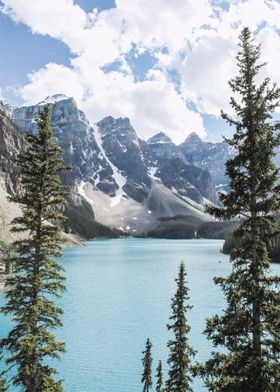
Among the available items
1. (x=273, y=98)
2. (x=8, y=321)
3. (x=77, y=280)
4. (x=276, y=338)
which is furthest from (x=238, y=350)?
(x=77, y=280)

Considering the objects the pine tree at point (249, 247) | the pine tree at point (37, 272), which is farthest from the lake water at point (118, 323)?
the pine tree at point (249, 247)

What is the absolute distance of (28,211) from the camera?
77.2 ft

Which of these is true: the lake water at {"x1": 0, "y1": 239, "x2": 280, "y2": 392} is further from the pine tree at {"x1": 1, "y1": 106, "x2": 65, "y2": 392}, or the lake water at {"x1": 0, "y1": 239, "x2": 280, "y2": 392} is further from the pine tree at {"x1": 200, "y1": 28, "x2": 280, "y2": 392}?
the pine tree at {"x1": 200, "y1": 28, "x2": 280, "y2": 392}

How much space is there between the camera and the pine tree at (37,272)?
2195 cm

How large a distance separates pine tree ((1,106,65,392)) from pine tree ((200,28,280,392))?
9.64 meters

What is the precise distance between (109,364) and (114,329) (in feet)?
47.9

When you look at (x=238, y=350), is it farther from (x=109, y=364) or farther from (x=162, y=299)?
(x=162, y=299)

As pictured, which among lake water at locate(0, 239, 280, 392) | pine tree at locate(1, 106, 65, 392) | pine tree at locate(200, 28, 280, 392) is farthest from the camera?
lake water at locate(0, 239, 280, 392)

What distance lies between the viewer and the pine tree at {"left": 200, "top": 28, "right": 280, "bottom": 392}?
54.2 feet

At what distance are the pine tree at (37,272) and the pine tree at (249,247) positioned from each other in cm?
964

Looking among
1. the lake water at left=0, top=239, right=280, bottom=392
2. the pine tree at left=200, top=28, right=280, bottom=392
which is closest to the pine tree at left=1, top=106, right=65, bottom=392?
the pine tree at left=200, top=28, right=280, bottom=392

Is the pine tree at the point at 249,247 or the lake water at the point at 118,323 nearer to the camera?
the pine tree at the point at 249,247

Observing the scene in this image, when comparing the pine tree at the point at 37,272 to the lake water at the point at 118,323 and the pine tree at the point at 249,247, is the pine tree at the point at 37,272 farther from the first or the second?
the lake water at the point at 118,323

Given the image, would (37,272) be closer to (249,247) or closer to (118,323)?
(249,247)
